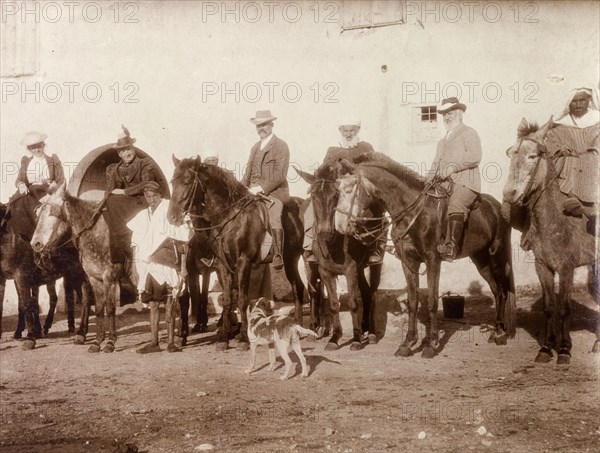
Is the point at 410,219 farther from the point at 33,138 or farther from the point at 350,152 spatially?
the point at 33,138

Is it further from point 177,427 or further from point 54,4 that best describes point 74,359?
point 54,4

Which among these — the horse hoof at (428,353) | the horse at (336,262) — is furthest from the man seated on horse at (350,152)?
the horse hoof at (428,353)

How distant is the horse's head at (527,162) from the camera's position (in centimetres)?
639

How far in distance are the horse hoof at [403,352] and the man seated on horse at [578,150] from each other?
243cm

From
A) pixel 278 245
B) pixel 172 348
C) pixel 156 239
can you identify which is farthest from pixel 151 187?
pixel 172 348

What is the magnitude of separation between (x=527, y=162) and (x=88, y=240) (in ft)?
18.8

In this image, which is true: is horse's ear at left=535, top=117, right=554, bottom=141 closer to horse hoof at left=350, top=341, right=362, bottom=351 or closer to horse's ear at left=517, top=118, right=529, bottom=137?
horse's ear at left=517, top=118, right=529, bottom=137

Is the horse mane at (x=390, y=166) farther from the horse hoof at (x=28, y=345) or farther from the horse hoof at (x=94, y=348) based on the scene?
the horse hoof at (x=28, y=345)

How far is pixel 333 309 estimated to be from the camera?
295 inches

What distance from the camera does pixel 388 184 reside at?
7.08 m

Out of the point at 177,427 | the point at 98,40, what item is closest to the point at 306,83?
the point at 98,40

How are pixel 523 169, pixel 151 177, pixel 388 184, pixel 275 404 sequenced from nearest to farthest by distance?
pixel 275 404 → pixel 523 169 → pixel 388 184 → pixel 151 177

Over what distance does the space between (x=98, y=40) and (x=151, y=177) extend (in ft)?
6.08

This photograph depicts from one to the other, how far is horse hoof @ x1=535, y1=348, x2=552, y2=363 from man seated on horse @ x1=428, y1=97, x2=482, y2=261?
150cm
